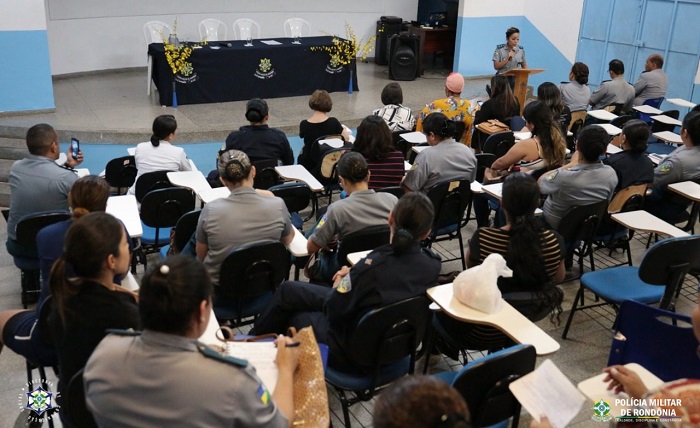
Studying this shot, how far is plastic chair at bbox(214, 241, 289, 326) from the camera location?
3201 mm

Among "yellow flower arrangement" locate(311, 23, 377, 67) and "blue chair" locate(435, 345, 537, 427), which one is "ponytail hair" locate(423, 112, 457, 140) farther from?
"yellow flower arrangement" locate(311, 23, 377, 67)

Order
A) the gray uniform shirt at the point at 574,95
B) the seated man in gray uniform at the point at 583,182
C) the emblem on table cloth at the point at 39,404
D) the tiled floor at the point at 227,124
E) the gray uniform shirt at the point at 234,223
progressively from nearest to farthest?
1. the emblem on table cloth at the point at 39,404
2. the gray uniform shirt at the point at 234,223
3. the tiled floor at the point at 227,124
4. the seated man in gray uniform at the point at 583,182
5. the gray uniform shirt at the point at 574,95

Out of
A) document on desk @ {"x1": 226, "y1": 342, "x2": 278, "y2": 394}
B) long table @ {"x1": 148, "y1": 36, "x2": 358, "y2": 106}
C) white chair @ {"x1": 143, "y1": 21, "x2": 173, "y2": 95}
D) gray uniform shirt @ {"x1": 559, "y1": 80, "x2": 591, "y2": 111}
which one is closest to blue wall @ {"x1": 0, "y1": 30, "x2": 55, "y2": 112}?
long table @ {"x1": 148, "y1": 36, "x2": 358, "y2": 106}

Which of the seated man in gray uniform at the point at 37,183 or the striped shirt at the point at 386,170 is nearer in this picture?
the seated man in gray uniform at the point at 37,183

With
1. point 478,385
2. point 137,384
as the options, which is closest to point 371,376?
point 478,385

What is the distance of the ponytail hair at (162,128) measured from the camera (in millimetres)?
4738

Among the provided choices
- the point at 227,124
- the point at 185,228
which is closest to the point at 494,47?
the point at 227,124

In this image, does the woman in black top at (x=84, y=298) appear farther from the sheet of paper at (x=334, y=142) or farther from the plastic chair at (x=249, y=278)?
the sheet of paper at (x=334, y=142)

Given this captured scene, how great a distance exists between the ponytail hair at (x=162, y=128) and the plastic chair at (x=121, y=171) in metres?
0.37

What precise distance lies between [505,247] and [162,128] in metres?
2.78

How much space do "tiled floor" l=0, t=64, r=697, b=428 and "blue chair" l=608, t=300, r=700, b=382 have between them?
0.65 meters

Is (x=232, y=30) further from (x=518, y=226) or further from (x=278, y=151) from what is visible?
(x=518, y=226)

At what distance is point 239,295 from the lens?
10.9ft

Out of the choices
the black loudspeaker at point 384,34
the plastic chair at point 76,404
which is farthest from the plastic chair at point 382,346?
the black loudspeaker at point 384,34
